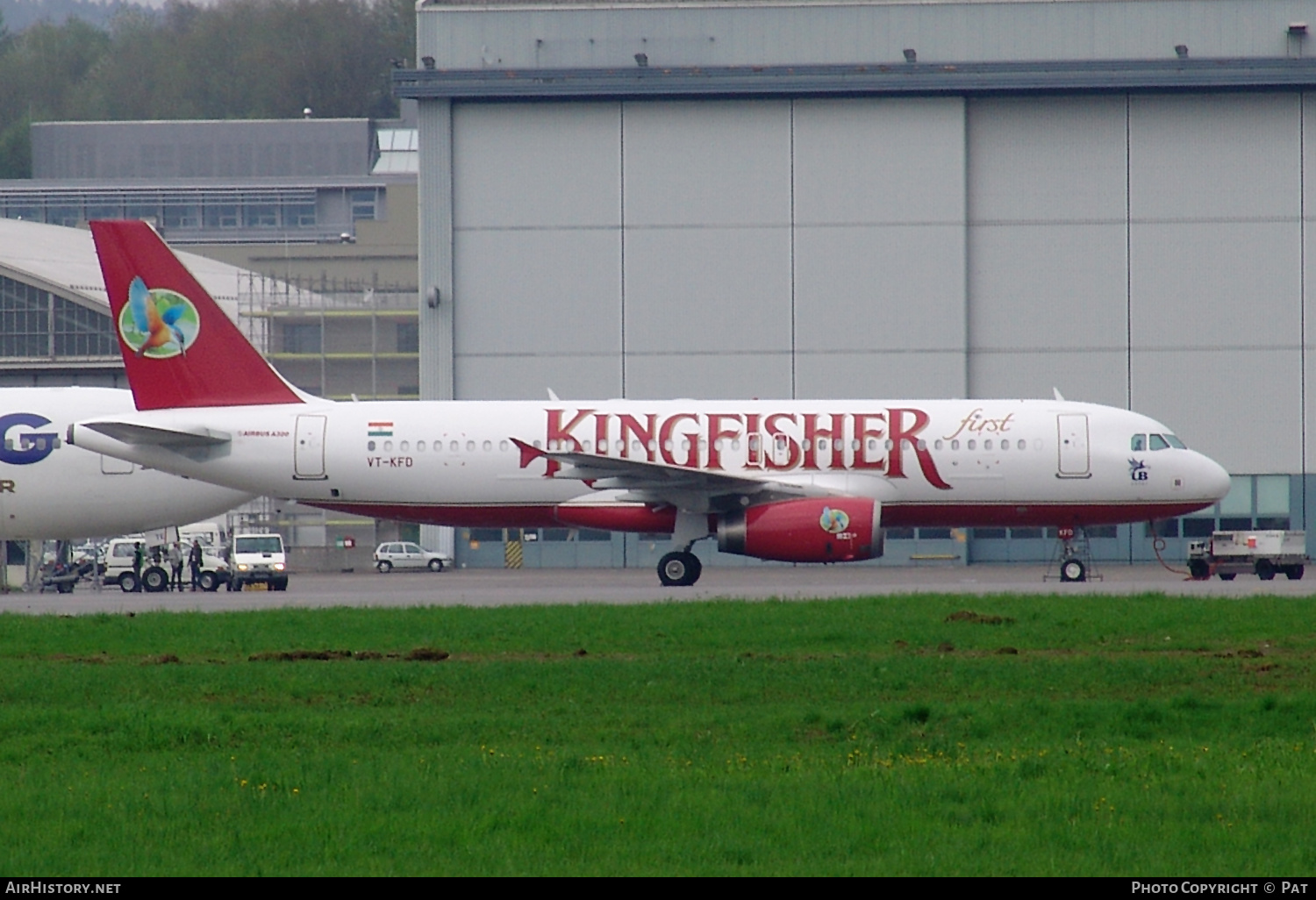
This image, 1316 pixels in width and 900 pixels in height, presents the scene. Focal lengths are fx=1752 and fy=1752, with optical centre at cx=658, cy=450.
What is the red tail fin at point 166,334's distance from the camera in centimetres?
3594

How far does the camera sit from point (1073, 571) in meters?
36.9

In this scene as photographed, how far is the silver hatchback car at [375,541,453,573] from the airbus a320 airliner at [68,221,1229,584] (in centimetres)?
2211

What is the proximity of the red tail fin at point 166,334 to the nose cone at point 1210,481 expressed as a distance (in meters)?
19.3

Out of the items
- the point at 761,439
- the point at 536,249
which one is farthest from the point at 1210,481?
the point at 536,249

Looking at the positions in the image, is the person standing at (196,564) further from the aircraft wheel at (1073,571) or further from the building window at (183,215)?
the building window at (183,215)

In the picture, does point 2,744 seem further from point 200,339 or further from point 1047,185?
point 1047,185

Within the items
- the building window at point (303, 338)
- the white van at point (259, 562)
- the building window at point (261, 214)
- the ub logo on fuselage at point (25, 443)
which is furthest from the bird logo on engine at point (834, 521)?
the building window at point (261, 214)

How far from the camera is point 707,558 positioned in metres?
52.1

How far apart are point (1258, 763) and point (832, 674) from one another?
230 inches

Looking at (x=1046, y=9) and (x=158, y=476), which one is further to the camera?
(x=1046, y=9)

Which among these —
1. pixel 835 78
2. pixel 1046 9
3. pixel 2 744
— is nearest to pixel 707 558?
pixel 835 78

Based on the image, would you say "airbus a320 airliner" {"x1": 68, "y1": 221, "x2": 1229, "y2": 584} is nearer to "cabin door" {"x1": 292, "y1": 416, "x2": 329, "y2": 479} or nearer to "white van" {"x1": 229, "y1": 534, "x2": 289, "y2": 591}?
"cabin door" {"x1": 292, "y1": 416, "x2": 329, "y2": 479}

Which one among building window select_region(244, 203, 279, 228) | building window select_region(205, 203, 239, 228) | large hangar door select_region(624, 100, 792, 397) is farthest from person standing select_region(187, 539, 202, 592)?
building window select_region(205, 203, 239, 228)

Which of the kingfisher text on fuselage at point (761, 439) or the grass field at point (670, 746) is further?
the kingfisher text on fuselage at point (761, 439)
